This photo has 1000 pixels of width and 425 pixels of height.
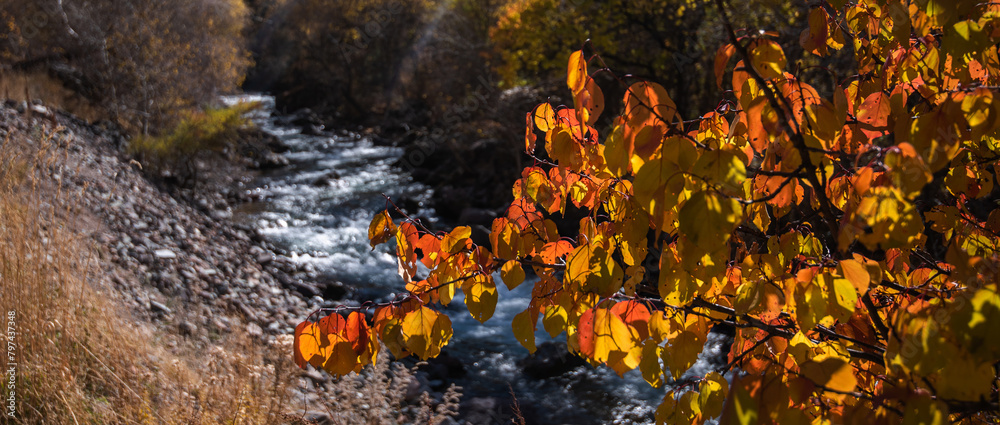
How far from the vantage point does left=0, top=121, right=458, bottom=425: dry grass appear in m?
2.68

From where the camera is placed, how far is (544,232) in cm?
154

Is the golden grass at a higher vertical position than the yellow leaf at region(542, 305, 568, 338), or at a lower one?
lower

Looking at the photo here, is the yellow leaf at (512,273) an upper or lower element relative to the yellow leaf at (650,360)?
upper

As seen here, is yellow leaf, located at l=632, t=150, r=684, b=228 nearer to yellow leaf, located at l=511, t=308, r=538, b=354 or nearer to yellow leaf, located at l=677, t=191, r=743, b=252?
yellow leaf, located at l=677, t=191, r=743, b=252

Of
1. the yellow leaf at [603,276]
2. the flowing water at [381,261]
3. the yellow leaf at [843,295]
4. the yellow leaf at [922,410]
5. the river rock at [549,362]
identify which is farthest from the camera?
the river rock at [549,362]

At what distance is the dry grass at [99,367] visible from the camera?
8.80ft

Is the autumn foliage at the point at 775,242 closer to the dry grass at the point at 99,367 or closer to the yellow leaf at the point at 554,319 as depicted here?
the yellow leaf at the point at 554,319

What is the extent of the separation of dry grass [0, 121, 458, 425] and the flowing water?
1.49 metres

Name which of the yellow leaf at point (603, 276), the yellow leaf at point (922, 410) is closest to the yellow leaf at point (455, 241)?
the yellow leaf at point (603, 276)

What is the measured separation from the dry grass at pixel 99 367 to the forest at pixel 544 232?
2 centimetres

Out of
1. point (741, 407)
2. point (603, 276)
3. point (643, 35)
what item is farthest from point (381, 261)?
point (741, 407)

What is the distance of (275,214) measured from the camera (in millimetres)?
10023

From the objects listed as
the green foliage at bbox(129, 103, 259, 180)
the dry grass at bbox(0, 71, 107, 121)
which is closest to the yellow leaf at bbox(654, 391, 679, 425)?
the green foliage at bbox(129, 103, 259, 180)

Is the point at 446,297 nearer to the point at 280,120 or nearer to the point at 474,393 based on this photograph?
the point at 474,393
